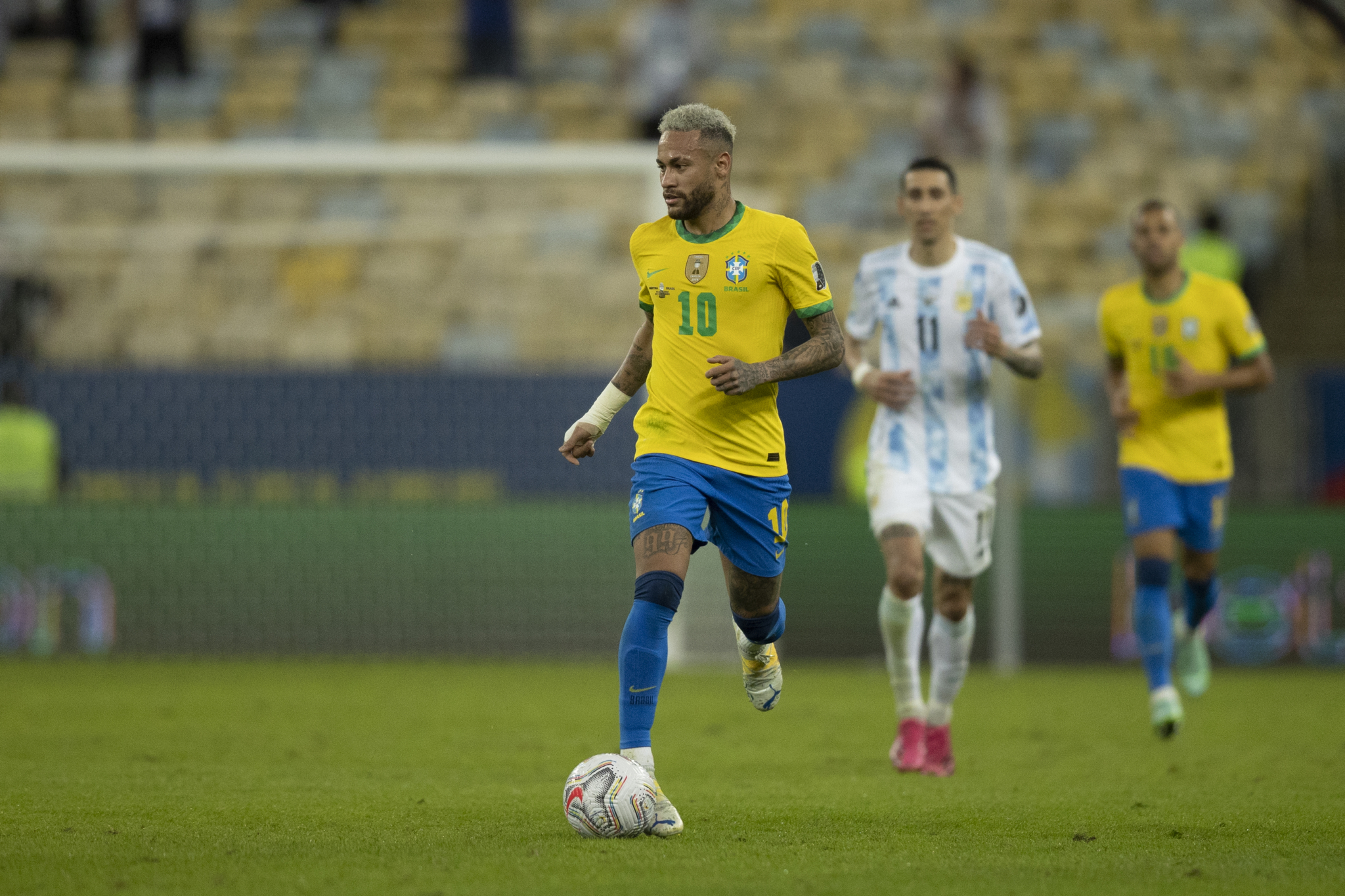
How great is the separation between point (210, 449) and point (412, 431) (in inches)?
61.2

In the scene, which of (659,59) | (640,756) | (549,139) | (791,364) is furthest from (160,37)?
(640,756)

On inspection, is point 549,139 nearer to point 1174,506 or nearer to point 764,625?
point 1174,506

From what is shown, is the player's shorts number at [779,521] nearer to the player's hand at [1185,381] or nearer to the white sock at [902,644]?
the white sock at [902,644]

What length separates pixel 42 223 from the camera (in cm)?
1461

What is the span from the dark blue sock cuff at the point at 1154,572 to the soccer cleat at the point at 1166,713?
0.55 metres

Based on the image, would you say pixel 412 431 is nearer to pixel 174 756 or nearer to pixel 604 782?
pixel 174 756

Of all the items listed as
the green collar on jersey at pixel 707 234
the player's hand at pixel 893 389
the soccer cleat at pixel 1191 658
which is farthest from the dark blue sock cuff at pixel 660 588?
the soccer cleat at pixel 1191 658

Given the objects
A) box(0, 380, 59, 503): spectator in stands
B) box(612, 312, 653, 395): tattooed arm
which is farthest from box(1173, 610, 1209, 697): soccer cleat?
box(0, 380, 59, 503): spectator in stands

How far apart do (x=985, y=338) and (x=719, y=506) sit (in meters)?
2.16

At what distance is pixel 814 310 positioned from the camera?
6.11 metres

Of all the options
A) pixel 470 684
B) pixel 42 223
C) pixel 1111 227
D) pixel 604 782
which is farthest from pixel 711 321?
pixel 1111 227

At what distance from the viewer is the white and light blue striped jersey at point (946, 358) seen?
7934 millimetres

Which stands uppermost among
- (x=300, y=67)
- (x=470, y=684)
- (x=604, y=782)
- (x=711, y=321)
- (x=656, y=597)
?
(x=300, y=67)

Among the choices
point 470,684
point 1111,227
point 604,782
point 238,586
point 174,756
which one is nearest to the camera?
point 604,782
